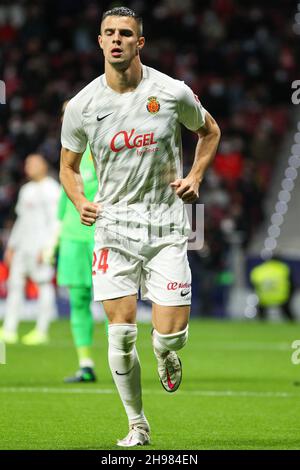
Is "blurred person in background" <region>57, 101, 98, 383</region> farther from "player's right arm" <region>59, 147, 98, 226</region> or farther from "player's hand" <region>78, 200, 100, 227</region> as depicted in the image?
"player's hand" <region>78, 200, 100, 227</region>

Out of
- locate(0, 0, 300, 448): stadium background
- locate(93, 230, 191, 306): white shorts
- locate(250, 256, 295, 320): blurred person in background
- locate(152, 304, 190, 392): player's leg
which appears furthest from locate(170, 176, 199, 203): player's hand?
locate(0, 0, 300, 448): stadium background

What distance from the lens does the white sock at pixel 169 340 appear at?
21.8 feet

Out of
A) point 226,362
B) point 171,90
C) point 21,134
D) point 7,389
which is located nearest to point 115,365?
point 171,90

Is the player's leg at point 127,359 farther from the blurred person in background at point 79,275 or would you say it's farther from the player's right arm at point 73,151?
the blurred person in background at point 79,275

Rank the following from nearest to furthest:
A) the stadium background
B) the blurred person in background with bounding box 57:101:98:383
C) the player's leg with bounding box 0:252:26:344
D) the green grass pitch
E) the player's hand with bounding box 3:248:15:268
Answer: the green grass pitch → the blurred person in background with bounding box 57:101:98:383 → the player's leg with bounding box 0:252:26:344 → the player's hand with bounding box 3:248:15:268 → the stadium background

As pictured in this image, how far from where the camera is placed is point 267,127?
24422 mm

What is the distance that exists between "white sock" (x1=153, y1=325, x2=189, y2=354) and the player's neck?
1.36 metres

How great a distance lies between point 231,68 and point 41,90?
13.0ft

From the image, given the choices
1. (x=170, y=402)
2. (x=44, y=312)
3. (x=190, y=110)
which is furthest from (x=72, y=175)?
(x=44, y=312)

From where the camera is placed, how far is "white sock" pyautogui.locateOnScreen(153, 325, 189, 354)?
6.64 m

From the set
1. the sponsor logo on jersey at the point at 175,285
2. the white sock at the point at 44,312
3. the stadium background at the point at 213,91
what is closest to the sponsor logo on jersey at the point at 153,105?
the sponsor logo on jersey at the point at 175,285

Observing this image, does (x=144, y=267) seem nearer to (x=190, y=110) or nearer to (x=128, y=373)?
(x=128, y=373)

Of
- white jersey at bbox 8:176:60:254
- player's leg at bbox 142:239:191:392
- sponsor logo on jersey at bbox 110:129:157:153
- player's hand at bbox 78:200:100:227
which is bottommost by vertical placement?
white jersey at bbox 8:176:60:254

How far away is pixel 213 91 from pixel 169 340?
17942mm
